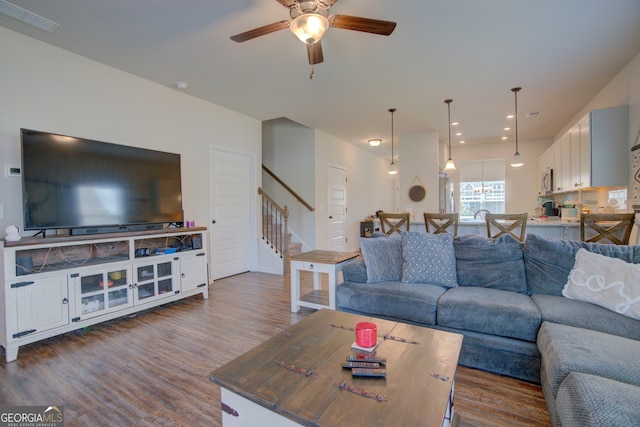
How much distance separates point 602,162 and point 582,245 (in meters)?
1.96

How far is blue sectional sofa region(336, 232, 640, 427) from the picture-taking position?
132 cm

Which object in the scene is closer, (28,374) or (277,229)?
(28,374)

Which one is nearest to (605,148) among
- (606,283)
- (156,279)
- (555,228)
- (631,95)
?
(631,95)

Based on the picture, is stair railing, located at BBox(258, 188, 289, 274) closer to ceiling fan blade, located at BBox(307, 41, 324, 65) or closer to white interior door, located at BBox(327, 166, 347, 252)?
white interior door, located at BBox(327, 166, 347, 252)

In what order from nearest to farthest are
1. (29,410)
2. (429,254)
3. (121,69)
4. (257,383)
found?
(257,383) → (29,410) → (429,254) → (121,69)

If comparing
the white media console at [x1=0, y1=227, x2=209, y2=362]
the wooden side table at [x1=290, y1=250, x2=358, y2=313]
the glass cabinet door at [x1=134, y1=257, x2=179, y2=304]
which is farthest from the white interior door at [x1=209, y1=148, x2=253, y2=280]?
the wooden side table at [x1=290, y1=250, x2=358, y2=313]

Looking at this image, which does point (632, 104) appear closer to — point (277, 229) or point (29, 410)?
point (277, 229)

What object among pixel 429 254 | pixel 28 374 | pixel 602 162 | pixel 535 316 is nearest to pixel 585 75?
pixel 602 162

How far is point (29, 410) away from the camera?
5.79 feet

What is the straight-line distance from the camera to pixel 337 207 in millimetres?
7168

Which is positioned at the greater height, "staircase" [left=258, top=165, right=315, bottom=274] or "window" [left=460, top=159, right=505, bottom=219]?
"window" [left=460, top=159, right=505, bottom=219]

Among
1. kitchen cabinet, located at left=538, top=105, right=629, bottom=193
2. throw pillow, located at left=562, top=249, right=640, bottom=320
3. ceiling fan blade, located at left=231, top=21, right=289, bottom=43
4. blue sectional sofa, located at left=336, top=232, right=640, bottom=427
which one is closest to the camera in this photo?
blue sectional sofa, located at left=336, top=232, right=640, bottom=427

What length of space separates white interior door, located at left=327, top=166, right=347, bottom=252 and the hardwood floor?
3.73 metres

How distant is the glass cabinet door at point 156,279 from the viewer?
324cm
